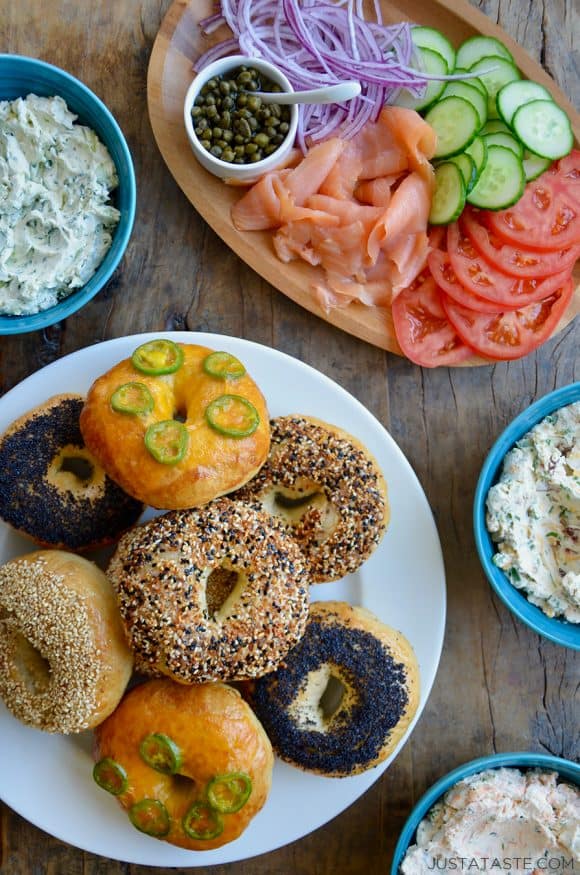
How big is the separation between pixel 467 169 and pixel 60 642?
159 centimetres

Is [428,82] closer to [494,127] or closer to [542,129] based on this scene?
[494,127]

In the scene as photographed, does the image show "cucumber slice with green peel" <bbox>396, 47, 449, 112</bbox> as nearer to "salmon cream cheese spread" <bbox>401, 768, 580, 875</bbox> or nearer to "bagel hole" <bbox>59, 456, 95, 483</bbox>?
"bagel hole" <bbox>59, 456, 95, 483</bbox>

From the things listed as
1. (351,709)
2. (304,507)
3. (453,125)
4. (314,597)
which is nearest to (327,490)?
(304,507)

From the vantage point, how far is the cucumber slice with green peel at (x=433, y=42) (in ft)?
7.45

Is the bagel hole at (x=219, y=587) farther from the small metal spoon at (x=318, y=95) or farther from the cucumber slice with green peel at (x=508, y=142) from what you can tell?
the cucumber slice with green peel at (x=508, y=142)

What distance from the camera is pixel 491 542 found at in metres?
2.14

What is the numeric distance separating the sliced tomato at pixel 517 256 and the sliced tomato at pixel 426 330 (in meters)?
0.17

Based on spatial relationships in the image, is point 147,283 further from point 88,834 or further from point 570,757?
point 570,757

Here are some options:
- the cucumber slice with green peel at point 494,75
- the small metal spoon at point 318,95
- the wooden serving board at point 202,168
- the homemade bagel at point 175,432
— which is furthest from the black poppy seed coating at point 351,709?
the cucumber slice with green peel at point 494,75

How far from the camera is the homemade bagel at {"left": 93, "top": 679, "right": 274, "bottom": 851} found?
6.09 ft

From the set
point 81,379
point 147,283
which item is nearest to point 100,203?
point 147,283

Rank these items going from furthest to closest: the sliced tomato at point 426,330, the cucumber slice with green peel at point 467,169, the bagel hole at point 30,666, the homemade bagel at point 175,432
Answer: the sliced tomato at point 426,330, the cucumber slice with green peel at point 467,169, the bagel hole at point 30,666, the homemade bagel at point 175,432

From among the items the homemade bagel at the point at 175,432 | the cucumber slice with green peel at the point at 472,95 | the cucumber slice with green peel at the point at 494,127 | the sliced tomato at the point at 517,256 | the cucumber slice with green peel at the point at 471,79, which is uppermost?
the cucumber slice with green peel at the point at 471,79

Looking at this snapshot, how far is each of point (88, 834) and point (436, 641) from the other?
40.0 inches
